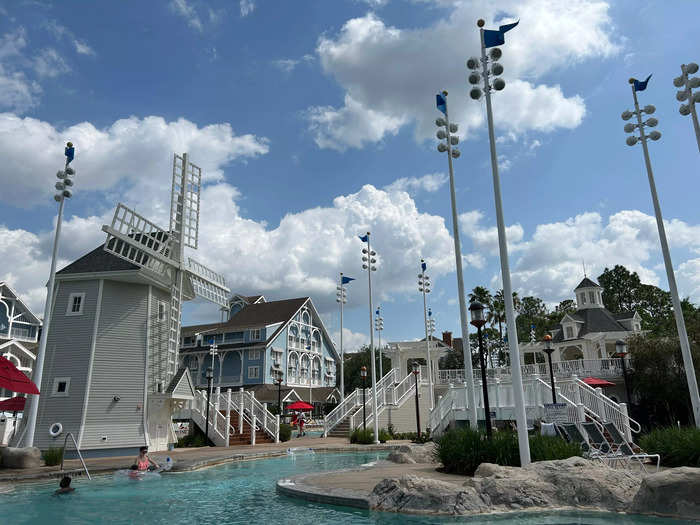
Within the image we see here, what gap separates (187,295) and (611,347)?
114 feet

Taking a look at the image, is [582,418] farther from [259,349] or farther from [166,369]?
[259,349]

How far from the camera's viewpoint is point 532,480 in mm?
9578

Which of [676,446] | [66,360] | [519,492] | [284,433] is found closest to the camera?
[519,492]

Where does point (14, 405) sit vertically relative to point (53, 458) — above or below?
above

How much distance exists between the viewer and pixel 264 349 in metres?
53.3

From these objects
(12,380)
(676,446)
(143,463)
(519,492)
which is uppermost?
(12,380)

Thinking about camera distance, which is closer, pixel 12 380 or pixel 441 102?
pixel 12 380

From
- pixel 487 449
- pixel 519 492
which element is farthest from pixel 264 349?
pixel 519 492

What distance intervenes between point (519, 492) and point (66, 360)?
24.1 meters

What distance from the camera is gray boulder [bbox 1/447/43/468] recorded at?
18531 mm

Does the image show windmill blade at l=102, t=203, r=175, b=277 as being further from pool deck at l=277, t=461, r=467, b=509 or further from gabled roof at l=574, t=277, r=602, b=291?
gabled roof at l=574, t=277, r=602, b=291

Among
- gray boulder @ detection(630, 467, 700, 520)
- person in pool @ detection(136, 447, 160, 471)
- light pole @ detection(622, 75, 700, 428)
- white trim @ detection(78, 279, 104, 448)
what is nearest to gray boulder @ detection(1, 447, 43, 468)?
person in pool @ detection(136, 447, 160, 471)

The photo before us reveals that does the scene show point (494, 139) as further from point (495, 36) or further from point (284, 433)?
point (284, 433)

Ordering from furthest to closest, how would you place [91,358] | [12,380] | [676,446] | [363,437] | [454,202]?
[363,437]
[91,358]
[454,202]
[12,380]
[676,446]
